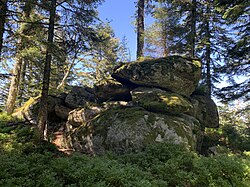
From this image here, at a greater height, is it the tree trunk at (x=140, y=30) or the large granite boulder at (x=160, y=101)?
the tree trunk at (x=140, y=30)

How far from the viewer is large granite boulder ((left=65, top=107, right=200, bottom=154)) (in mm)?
7512

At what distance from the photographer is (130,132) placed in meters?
7.61

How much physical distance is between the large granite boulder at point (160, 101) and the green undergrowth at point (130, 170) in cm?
228

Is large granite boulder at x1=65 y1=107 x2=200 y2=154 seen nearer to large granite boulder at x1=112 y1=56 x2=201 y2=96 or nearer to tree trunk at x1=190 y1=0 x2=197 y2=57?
large granite boulder at x1=112 y1=56 x2=201 y2=96

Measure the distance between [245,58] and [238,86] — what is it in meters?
1.98

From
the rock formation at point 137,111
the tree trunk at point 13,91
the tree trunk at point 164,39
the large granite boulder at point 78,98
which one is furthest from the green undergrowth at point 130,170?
the tree trunk at point 164,39

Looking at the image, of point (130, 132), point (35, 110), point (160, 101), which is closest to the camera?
point (130, 132)

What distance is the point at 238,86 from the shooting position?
45.7 feet

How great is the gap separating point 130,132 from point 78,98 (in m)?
5.26

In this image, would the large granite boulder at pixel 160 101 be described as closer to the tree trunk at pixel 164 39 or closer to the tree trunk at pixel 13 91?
the tree trunk at pixel 164 39

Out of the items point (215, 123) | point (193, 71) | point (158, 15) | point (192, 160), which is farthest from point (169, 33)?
point (192, 160)

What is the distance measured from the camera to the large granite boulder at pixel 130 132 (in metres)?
7.51

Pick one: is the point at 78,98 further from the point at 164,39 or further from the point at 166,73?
the point at 164,39

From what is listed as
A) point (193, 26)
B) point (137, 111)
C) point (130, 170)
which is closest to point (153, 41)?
point (193, 26)
